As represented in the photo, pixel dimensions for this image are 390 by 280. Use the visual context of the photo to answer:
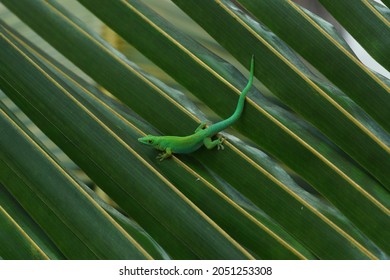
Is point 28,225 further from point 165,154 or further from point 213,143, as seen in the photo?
point 213,143

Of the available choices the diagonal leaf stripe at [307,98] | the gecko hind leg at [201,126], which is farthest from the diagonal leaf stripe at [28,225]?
the diagonal leaf stripe at [307,98]

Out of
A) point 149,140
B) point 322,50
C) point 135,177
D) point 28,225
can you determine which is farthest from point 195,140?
point 28,225

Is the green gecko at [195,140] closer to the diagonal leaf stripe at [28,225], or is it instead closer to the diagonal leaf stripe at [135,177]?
the diagonal leaf stripe at [135,177]

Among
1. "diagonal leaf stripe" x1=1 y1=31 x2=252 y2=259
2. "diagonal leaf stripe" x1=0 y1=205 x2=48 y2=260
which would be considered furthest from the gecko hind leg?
"diagonal leaf stripe" x1=0 y1=205 x2=48 y2=260

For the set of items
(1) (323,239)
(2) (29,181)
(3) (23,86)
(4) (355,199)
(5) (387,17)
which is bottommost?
(2) (29,181)

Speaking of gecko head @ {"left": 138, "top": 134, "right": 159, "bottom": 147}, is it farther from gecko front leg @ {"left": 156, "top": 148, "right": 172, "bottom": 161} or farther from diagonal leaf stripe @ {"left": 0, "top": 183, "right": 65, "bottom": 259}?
diagonal leaf stripe @ {"left": 0, "top": 183, "right": 65, "bottom": 259}

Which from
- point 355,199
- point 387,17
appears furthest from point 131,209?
point 387,17

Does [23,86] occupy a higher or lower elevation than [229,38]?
lower

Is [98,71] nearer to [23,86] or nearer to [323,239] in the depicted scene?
[23,86]
